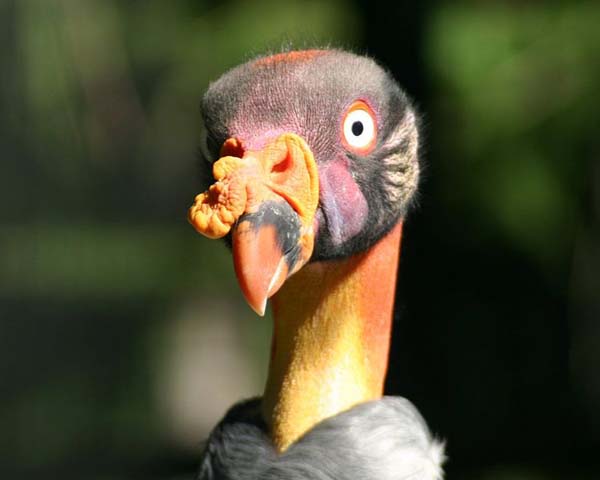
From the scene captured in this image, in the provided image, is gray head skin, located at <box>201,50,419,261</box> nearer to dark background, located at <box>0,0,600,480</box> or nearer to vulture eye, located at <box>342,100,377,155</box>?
vulture eye, located at <box>342,100,377,155</box>

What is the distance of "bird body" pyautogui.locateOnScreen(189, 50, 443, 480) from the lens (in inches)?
75.7

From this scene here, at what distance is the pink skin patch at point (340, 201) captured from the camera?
6.59 feet

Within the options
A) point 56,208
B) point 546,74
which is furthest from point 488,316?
point 56,208

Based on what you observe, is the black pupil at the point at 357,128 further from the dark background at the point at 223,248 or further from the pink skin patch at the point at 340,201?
the dark background at the point at 223,248

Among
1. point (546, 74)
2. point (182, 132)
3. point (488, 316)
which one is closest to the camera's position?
point (546, 74)

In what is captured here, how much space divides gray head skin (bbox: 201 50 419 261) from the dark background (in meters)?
0.39

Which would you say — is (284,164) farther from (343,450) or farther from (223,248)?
(223,248)

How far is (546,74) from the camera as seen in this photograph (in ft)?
13.6

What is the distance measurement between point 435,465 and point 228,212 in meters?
0.74

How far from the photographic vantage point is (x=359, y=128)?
209 centimetres

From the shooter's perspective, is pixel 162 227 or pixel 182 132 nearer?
pixel 182 132

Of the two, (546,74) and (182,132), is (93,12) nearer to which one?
(182,132)

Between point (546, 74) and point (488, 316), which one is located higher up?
point (546, 74)

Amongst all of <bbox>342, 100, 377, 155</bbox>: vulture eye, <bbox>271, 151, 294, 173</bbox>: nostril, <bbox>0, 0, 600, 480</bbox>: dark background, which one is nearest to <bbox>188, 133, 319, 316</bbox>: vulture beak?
<bbox>271, 151, 294, 173</bbox>: nostril
